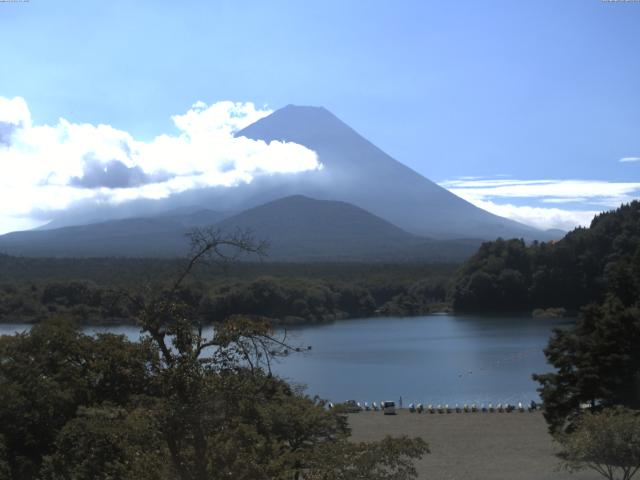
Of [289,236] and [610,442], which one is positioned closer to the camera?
[610,442]

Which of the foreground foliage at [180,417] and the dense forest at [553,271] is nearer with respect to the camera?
the foreground foliage at [180,417]

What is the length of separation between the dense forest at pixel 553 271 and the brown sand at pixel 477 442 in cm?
2890

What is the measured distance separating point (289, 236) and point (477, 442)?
90.6 metres

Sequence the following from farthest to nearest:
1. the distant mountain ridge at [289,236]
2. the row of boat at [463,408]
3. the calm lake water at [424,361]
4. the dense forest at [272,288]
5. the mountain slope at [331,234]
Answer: the mountain slope at [331,234], the distant mountain ridge at [289,236], the dense forest at [272,288], the calm lake water at [424,361], the row of boat at [463,408]

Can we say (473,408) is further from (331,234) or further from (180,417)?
(331,234)

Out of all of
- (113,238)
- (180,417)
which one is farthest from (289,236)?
(180,417)

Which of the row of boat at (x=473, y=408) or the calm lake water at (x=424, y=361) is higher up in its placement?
the row of boat at (x=473, y=408)

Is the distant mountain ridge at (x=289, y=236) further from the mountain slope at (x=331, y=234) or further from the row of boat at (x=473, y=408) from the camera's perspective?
the row of boat at (x=473, y=408)

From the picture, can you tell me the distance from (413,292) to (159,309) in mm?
48412

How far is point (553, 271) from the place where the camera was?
1796 inches

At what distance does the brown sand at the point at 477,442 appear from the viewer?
1170 cm

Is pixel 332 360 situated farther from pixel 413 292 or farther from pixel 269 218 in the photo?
pixel 269 218

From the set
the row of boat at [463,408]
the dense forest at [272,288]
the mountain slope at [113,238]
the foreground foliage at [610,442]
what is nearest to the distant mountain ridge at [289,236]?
the mountain slope at [113,238]

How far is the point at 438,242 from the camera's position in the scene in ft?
350
